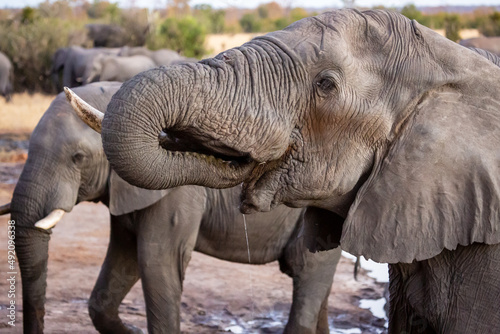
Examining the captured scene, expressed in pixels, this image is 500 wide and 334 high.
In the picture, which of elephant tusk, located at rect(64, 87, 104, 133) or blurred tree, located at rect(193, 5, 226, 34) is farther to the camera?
blurred tree, located at rect(193, 5, 226, 34)

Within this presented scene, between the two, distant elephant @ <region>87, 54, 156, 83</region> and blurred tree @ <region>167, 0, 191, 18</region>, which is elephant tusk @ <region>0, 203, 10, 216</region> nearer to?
distant elephant @ <region>87, 54, 156, 83</region>

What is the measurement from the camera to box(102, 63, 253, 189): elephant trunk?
1.76m

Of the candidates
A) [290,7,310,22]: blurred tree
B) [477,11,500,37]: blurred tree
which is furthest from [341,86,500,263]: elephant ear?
[477,11,500,37]: blurred tree

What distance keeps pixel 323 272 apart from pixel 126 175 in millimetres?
2773

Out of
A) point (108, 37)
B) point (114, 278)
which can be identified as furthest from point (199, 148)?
point (108, 37)

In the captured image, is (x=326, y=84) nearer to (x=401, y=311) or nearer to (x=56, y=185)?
(x=401, y=311)

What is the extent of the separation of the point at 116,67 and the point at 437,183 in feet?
52.3

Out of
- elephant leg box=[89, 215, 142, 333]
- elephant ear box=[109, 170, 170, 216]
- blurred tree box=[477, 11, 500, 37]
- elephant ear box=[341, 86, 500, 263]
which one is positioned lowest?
blurred tree box=[477, 11, 500, 37]

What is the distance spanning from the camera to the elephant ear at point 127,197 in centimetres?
389

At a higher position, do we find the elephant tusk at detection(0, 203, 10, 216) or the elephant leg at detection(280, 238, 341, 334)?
the elephant tusk at detection(0, 203, 10, 216)

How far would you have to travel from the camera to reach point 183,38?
24.4 metres

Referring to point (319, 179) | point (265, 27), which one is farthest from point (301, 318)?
point (265, 27)

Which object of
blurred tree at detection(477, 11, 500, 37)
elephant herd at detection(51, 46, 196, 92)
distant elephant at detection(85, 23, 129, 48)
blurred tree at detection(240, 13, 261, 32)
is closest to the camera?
elephant herd at detection(51, 46, 196, 92)

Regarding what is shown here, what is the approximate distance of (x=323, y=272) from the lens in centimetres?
444
